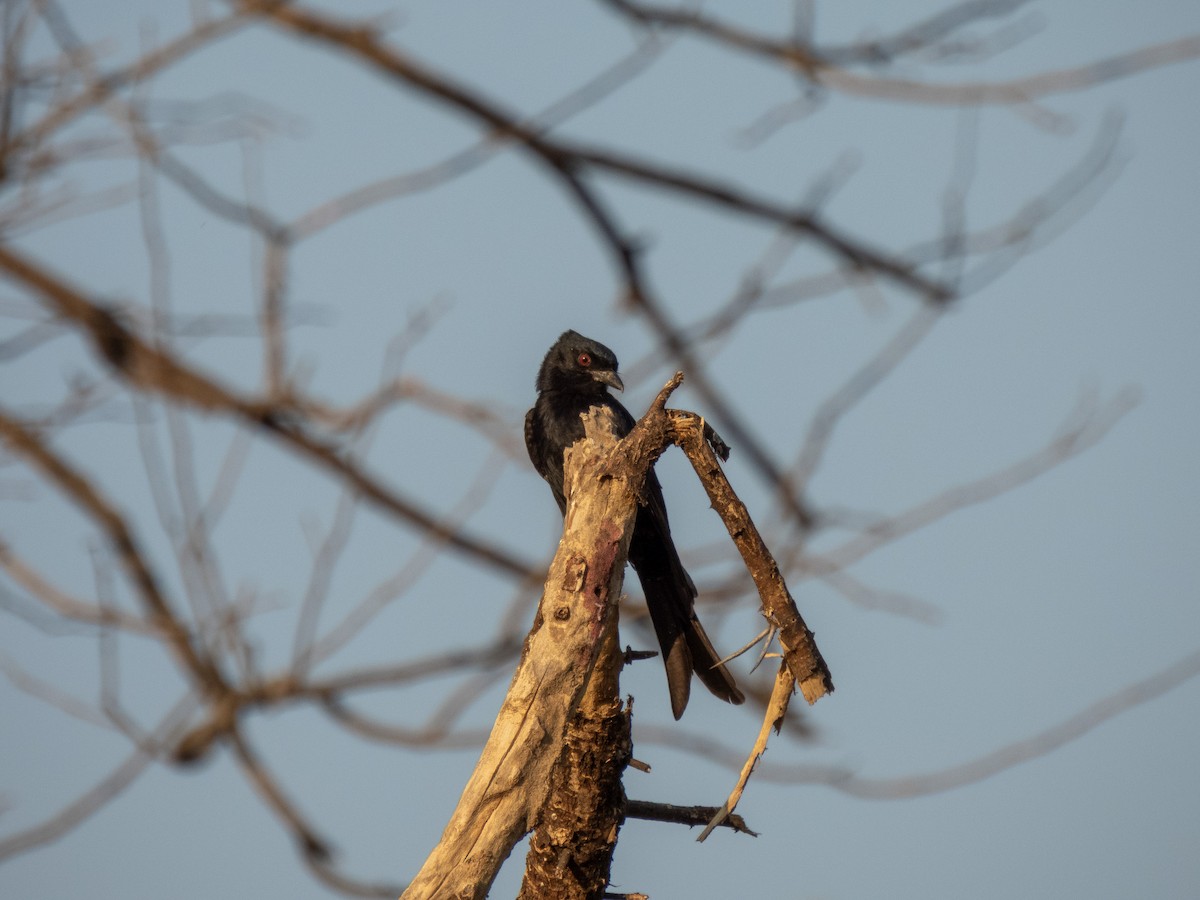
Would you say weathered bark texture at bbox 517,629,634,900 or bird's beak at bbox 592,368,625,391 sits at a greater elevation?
bird's beak at bbox 592,368,625,391

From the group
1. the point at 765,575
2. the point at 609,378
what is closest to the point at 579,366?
the point at 609,378

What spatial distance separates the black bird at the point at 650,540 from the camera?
4.94m

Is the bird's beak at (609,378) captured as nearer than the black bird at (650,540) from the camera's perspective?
No

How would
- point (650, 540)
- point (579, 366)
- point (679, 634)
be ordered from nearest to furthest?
point (679, 634) → point (650, 540) → point (579, 366)

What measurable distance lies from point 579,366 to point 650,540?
1464 millimetres

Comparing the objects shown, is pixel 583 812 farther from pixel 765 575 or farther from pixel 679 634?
pixel 679 634

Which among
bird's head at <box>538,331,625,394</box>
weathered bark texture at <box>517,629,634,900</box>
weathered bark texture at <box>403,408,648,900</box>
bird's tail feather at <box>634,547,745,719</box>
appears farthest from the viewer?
bird's head at <box>538,331,625,394</box>

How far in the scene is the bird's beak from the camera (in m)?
6.15

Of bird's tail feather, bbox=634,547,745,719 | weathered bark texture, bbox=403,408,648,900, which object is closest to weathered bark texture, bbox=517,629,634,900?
weathered bark texture, bbox=403,408,648,900

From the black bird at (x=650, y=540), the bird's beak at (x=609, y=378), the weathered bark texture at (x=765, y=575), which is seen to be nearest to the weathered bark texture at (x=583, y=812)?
the weathered bark texture at (x=765, y=575)

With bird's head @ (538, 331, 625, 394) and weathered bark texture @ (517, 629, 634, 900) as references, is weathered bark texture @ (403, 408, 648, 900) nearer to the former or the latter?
weathered bark texture @ (517, 629, 634, 900)

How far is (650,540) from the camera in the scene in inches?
206

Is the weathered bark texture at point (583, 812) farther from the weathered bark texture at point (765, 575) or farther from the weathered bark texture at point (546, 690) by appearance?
the weathered bark texture at point (765, 575)

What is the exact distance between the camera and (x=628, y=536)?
3.84 meters
